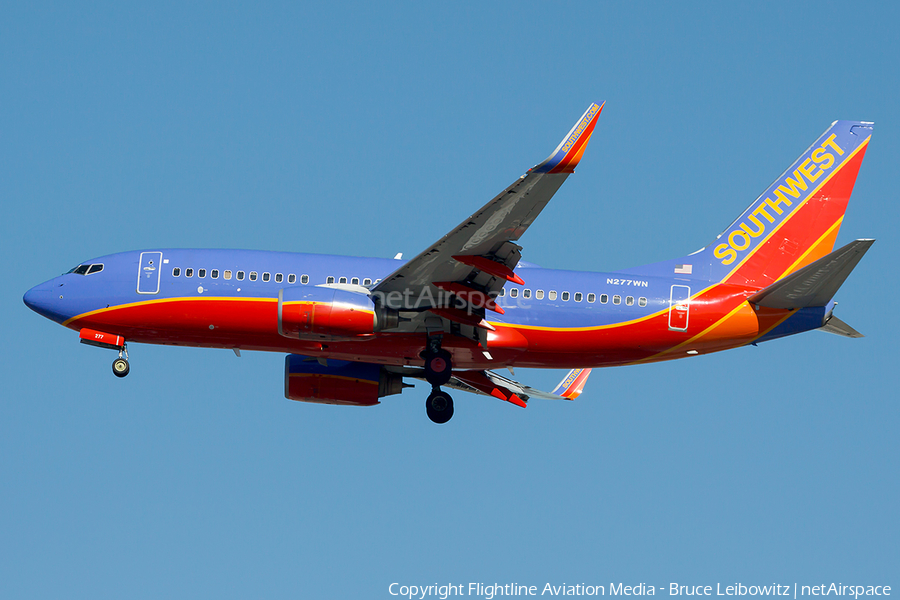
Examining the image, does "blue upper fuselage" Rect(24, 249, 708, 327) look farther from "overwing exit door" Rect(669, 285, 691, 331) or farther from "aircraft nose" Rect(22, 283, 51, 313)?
"aircraft nose" Rect(22, 283, 51, 313)

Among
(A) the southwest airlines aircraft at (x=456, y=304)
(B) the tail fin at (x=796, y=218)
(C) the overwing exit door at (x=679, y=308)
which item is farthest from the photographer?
(B) the tail fin at (x=796, y=218)

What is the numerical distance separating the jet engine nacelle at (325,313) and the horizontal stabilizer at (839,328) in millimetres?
14161

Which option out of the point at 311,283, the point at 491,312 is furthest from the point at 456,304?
the point at 311,283

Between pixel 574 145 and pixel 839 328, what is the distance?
13.7 metres

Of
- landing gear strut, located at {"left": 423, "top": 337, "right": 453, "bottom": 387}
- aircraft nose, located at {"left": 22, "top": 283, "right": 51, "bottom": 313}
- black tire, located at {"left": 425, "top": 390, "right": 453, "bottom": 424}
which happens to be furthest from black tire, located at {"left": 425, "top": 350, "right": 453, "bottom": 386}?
aircraft nose, located at {"left": 22, "top": 283, "right": 51, "bottom": 313}

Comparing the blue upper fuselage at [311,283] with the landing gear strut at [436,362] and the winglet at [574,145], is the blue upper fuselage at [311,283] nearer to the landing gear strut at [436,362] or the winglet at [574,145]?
the landing gear strut at [436,362]

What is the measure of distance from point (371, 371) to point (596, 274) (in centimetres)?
879

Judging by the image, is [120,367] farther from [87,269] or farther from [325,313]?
[325,313]

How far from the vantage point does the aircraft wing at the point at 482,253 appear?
26.2m

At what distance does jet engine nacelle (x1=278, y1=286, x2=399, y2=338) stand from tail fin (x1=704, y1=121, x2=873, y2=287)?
11230mm

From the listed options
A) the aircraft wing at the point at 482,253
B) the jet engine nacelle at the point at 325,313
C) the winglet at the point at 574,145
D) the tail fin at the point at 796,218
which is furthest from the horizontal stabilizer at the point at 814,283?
the jet engine nacelle at the point at 325,313

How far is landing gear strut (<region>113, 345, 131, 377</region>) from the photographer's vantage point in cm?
3531

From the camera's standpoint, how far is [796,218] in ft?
121

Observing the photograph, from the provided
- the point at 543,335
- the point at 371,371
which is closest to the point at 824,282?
the point at 543,335
